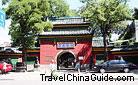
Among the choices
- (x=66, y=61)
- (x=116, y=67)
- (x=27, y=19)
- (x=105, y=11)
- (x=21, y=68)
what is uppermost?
(x=105, y=11)

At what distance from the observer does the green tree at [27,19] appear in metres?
38.4

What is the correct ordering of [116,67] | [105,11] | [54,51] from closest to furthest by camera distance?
[116,67], [105,11], [54,51]

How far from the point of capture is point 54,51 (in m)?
42.9

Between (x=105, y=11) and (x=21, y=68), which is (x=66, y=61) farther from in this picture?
(x=105, y=11)

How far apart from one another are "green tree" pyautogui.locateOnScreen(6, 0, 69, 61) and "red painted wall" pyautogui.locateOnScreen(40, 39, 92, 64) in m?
2.43

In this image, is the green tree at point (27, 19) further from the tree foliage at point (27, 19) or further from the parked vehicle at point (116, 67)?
the parked vehicle at point (116, 67)

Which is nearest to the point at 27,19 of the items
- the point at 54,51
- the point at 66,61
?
the point at 54,51

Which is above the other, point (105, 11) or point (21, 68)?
point (105, 11)

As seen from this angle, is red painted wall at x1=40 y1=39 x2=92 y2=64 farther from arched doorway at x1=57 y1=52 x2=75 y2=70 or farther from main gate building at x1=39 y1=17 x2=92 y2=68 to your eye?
arched doorway at x1=57 y1=52 x2=75 y2=70

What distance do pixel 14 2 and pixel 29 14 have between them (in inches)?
86.0

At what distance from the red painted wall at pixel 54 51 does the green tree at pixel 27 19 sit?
7.97 ft

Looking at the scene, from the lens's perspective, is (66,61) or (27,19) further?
(66,61)

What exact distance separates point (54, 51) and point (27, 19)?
234 inches

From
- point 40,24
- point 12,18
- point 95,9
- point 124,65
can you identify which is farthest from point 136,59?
point 12,18
